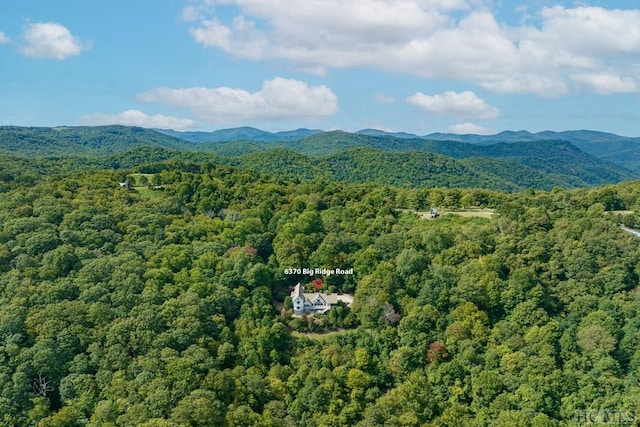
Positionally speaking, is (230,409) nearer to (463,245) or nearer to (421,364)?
(421,364)

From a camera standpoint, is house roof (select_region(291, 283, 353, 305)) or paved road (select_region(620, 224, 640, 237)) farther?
paved road (select_region(620, 224, 640, 237))

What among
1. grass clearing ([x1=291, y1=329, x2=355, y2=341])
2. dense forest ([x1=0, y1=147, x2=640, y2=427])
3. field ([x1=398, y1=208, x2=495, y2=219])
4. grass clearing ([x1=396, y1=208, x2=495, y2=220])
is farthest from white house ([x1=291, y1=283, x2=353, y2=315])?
field ([x1=398, y1=208, x2=495, y2=219])

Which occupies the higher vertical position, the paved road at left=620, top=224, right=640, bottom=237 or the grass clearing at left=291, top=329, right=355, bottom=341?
the paved road at left=620, top=224, right=640, bottom=237

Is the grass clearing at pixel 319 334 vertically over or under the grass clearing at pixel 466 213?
under

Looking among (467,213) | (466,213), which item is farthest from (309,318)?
(467,213)

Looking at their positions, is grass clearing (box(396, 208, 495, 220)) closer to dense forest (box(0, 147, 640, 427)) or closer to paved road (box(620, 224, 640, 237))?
dense forest (box(0, 147, 640, 427))

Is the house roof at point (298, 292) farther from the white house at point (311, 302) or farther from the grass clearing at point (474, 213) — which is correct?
the grass clearing at point (474, 213)

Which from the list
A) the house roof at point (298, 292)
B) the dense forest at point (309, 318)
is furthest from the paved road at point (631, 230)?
the house roof at point (298, 292)

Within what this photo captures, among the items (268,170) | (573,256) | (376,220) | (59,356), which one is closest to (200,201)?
(376,220)

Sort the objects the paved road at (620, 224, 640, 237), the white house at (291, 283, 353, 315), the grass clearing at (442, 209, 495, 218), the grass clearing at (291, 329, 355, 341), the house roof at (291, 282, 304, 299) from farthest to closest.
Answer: the grass clearing at (442, 209, 495, 218), the paved road at (620, 224, 640, 237), the house roof at (291, 282, 304, 299), the white house at (291, 283, 353, 315), the grass clearing at (291, 329, 355, 341)
